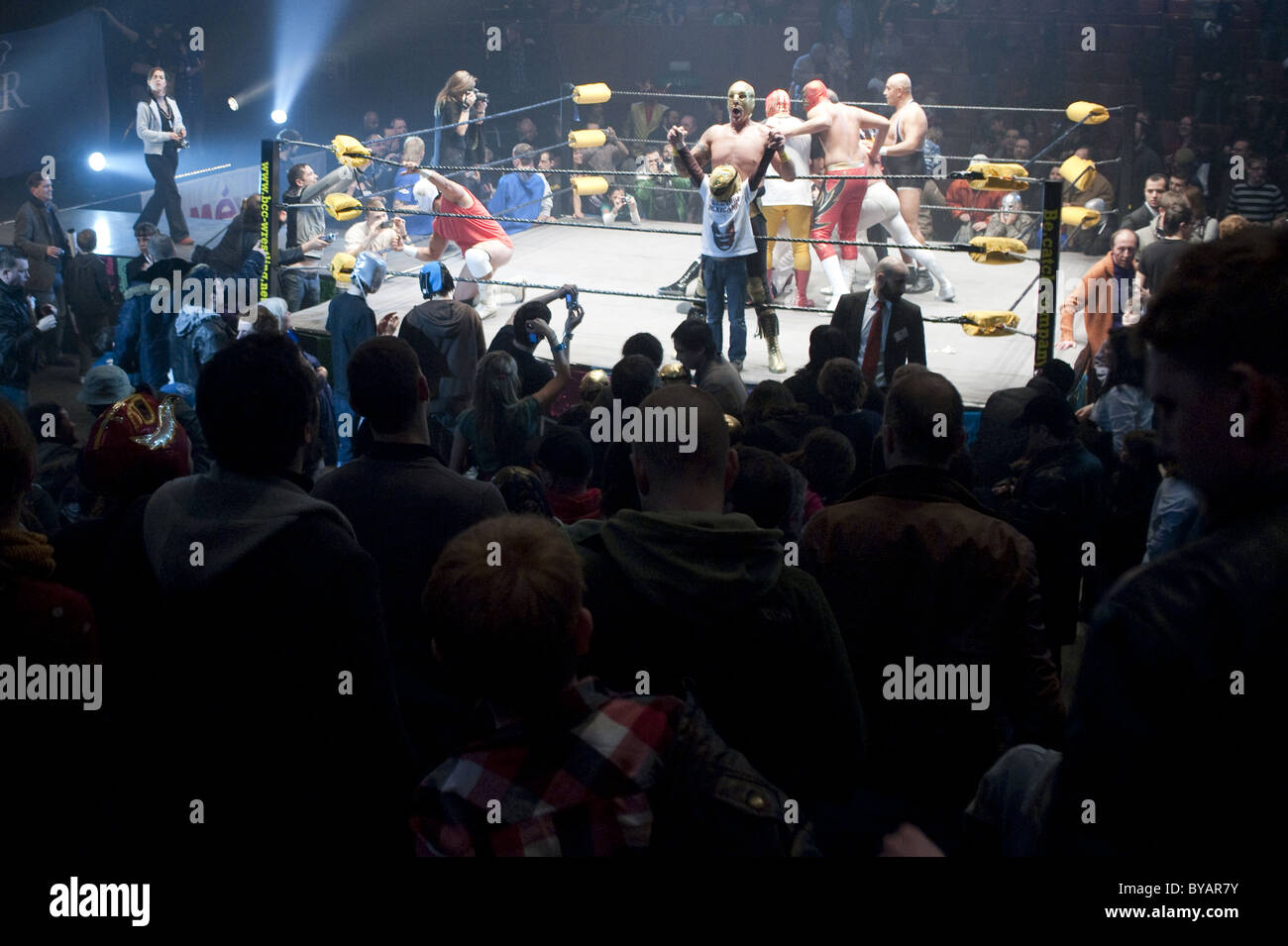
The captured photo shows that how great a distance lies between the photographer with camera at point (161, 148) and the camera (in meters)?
9.55

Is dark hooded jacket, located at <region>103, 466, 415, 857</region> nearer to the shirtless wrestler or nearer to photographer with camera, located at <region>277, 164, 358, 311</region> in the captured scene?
photographer with camera, located at <region>277, 164, 358, 311</region>

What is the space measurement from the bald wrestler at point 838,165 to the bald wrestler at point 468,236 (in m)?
1.87

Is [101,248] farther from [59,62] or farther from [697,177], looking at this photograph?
[697,177]

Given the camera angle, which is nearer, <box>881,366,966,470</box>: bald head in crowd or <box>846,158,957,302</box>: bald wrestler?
<box>881,366,966,470</box>: bald head in crowd

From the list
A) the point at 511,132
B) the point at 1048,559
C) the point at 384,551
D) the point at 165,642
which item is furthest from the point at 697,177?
the point at 511,132

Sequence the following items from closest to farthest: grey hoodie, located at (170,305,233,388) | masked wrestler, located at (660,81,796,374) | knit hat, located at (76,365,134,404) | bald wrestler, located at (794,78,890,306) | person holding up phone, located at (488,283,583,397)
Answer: knit hat, located at (76,365,134,404) < person holding up phone, located at (488,283,583,397) < grey hoodie, located at (170,305,233,388) < masked wrestler, located at (660,81,796,374) < bald wrestler, located at (794,78,890,306)

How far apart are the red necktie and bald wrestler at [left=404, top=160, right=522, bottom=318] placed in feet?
7.81

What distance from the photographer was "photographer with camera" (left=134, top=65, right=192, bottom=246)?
31.3 feet

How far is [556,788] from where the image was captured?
1078 millimetres

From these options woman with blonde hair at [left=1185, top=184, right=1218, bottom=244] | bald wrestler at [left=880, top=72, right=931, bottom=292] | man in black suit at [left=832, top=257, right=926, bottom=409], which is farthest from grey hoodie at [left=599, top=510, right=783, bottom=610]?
woman with blonde hair at [left=1185, top=184, right=1218, bottom=244]

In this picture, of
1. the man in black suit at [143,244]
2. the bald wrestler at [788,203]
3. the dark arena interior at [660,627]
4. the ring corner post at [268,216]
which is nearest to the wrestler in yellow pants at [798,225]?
the bald wrestler at [788,203]

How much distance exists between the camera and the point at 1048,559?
3031mm

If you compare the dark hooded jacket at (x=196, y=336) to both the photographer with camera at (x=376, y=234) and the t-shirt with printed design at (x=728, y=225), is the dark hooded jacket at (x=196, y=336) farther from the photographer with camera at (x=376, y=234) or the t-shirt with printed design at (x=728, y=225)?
the photographer with camera at (x=376, y=234)

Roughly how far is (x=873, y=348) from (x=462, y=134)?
21.2 ft
